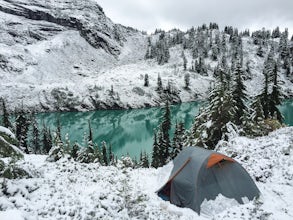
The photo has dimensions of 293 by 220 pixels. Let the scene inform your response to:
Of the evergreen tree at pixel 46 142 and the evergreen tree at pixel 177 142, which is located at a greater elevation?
the evergreen tree at pixel 177 142

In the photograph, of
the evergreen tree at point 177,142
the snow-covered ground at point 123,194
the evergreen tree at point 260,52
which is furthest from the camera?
the evergreen tree at point 260,52

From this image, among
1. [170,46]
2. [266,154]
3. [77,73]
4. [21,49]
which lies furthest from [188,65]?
[266,154]

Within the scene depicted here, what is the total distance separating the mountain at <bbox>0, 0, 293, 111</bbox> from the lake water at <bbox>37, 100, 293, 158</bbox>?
8.15 m

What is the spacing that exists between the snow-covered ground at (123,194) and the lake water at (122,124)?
44.6 meters

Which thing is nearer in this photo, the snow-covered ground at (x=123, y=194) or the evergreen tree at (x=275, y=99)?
the snow-covered ground at (x=123, y=194)

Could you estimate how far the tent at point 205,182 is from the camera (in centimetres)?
1027

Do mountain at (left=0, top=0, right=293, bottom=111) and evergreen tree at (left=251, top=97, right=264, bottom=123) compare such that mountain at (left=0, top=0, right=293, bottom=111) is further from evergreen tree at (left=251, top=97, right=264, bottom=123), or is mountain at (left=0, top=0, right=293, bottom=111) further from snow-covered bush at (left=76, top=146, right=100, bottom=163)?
snow-covered bush at (left=76, top=146, right=100, bottom=163)

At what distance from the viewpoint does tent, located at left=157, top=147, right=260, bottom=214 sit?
1027cm

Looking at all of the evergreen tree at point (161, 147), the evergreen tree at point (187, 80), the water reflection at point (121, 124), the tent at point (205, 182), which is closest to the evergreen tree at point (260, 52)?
the evergreen tree at point (187, 80)

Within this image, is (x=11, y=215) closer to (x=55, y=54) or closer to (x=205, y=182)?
(x=205, y=182)

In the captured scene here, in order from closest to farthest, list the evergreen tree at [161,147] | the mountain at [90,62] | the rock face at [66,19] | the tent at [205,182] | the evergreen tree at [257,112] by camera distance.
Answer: the tent at [205,182] < the evergreen tree at [257,112] < the evergreen tree at [161,147] < the mountain at [90,62] < the rock face at [66,19]

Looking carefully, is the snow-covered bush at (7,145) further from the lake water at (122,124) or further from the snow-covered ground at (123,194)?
the lake water at (122,124)

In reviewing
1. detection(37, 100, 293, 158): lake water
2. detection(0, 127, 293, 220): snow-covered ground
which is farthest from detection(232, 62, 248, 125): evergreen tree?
detection(37, 100, 293, 158): lake water

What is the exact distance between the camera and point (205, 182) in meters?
10.5
